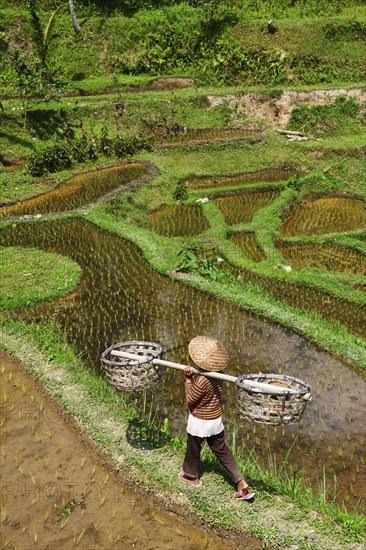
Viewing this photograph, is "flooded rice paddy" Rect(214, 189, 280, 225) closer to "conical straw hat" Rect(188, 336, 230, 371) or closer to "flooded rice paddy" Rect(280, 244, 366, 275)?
"flooded rice paddy" Rect(280, 244, 366, 275)

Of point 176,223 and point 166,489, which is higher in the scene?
point 166,489

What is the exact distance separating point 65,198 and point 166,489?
399 inches

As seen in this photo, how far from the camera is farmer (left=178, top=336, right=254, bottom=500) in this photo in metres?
3.63

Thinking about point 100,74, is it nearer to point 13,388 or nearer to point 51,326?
point 51,326

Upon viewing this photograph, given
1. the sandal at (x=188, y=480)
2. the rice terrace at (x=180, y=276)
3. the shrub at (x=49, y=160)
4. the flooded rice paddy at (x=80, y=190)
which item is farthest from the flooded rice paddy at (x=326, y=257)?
the shrub at (x=49, y=160)

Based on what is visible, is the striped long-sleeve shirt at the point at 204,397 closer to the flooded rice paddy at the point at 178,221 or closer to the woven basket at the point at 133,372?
the woven basket at the point at 133,372

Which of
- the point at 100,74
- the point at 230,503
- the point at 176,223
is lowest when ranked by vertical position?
the point at 176,223

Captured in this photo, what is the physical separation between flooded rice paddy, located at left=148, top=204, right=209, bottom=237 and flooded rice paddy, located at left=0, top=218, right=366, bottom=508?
65.9 inches

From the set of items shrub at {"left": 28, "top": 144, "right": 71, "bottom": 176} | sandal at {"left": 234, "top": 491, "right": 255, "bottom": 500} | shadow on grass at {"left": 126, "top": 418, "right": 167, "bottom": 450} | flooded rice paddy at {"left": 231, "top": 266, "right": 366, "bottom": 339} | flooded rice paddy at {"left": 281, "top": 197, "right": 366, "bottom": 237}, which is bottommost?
flooded rice paddy at {"left": 281, "top": 197, "right": 366, "bottom": 237}

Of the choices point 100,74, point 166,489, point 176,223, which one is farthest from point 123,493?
point 100,74

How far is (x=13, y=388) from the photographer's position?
Result: 5.53 meters

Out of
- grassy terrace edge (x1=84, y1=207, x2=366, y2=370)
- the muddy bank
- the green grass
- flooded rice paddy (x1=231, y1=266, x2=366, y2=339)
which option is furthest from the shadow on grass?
the muddy bank

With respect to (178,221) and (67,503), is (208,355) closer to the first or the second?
(67,503)

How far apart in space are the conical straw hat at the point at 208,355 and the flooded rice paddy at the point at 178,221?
307 inches
